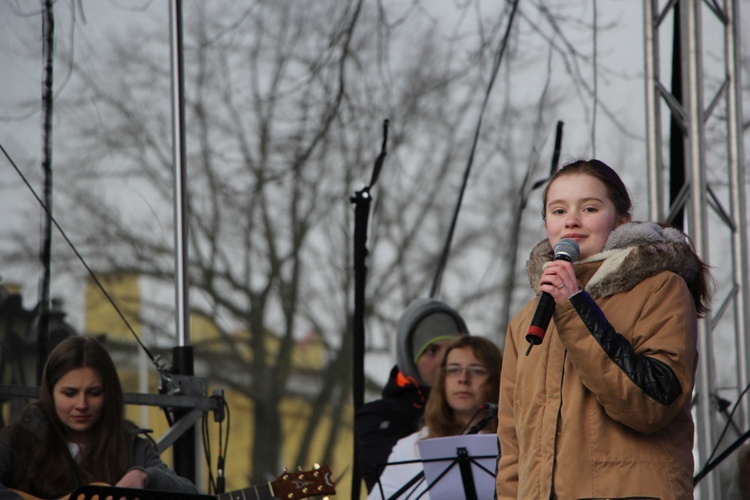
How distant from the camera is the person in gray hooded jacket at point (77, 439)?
363 cm

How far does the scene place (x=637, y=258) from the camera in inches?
83.8

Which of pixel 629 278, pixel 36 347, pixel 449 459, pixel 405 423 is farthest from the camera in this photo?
pixel 36 347

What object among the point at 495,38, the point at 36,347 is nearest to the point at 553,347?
the point at 36,347

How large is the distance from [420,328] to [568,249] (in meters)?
2.83

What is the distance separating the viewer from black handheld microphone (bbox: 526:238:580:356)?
1.95m

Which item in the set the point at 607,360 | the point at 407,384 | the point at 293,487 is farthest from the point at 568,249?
the point at 407,384

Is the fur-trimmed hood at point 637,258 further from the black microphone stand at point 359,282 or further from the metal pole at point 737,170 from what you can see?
the metal pole at point 737,170

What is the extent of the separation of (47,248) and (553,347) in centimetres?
370

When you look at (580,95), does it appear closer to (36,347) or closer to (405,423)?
(405,423)

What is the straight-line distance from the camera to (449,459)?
3244 mm

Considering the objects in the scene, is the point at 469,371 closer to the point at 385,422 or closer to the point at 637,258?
the point at 385,422

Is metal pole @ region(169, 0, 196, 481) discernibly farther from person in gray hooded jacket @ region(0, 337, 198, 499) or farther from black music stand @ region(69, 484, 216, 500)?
black music stand @ region(69, 484, 216, 500)

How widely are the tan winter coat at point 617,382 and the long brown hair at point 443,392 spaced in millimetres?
1834

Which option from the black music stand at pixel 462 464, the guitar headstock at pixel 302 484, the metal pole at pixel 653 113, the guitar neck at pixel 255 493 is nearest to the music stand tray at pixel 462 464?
the black music stand at pixel 462 464
